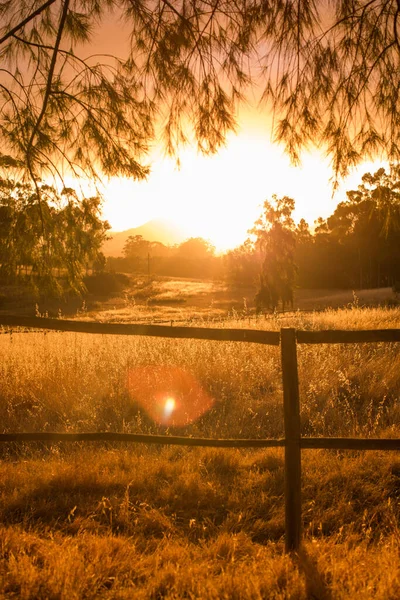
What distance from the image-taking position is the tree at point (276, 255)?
38750 mm

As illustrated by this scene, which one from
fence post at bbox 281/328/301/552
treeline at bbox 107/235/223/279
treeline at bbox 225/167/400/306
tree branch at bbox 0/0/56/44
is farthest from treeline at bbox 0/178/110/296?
treeline at bbox 107/235/223/279

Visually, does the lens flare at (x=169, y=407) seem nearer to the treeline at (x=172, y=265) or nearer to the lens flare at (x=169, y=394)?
the lens flare at (x=169, y=394)

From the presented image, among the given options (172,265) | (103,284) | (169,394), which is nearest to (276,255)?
(103,284)

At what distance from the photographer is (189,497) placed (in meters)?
3.87

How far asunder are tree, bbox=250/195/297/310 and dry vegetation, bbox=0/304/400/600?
31.6 meters

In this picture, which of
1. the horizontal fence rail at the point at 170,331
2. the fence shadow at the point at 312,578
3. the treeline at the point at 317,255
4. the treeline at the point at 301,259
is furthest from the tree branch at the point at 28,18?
the treeline at the point at 317,255

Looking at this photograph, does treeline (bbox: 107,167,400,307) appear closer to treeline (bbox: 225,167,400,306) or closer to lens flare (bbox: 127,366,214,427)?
treeline (bbox: 225,167,400,306)

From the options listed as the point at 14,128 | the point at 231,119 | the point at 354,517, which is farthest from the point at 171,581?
the point at 14,128

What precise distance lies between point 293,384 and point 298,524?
926 mm

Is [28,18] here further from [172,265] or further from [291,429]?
[172,265]

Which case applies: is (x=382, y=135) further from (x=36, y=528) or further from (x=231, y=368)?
(x=36, y=528)

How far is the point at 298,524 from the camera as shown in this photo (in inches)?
122

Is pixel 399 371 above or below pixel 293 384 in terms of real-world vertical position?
below

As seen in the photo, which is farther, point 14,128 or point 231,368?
point 231,368
